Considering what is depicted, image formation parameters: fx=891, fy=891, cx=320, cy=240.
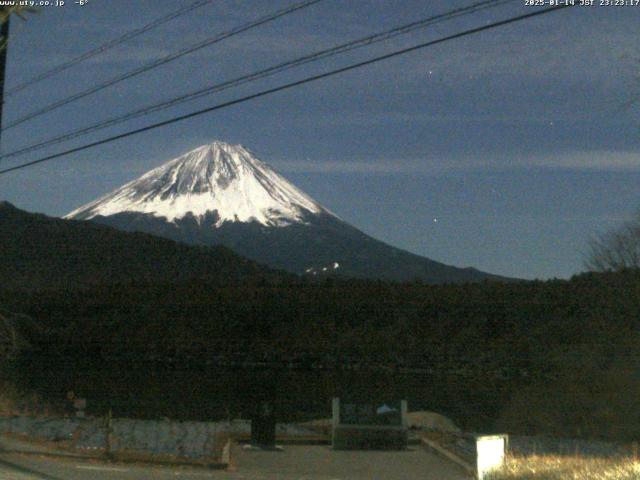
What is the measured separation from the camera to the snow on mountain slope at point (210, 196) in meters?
97.9

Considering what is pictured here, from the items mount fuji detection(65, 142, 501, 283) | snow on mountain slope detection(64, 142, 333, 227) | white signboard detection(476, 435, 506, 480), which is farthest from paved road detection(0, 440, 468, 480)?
snow on mountain slope detection(64, 142, 333, 227)

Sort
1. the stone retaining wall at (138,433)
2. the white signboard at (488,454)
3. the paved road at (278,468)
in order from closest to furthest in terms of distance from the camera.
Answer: the white signboard at (488,454) < the paved road at (278,468) < the stone retaining wall at (138,433)

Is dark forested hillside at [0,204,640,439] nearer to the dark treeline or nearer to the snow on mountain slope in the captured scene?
the dark treeline

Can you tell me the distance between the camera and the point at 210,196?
10544 cm

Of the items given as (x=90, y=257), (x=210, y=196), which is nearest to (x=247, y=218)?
(x=210, y=196)

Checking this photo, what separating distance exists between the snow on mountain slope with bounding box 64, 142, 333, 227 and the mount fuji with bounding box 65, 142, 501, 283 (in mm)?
109

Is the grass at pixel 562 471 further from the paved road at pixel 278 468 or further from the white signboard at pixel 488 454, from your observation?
the paved road at pixel 278 468

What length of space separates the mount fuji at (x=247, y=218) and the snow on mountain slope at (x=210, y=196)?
0.36 feet

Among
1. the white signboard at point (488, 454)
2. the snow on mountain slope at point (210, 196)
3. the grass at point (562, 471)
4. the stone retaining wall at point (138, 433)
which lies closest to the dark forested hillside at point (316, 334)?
the stone retaining wall at point (138, 433)

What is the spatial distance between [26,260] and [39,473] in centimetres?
4130

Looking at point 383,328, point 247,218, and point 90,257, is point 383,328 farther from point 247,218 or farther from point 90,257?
point 247,218

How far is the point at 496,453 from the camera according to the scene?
10.6m

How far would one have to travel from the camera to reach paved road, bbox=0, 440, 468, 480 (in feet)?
38.1

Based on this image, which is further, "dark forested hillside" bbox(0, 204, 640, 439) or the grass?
"dark forested hillside" bbox(0, 204, 640, 439)
